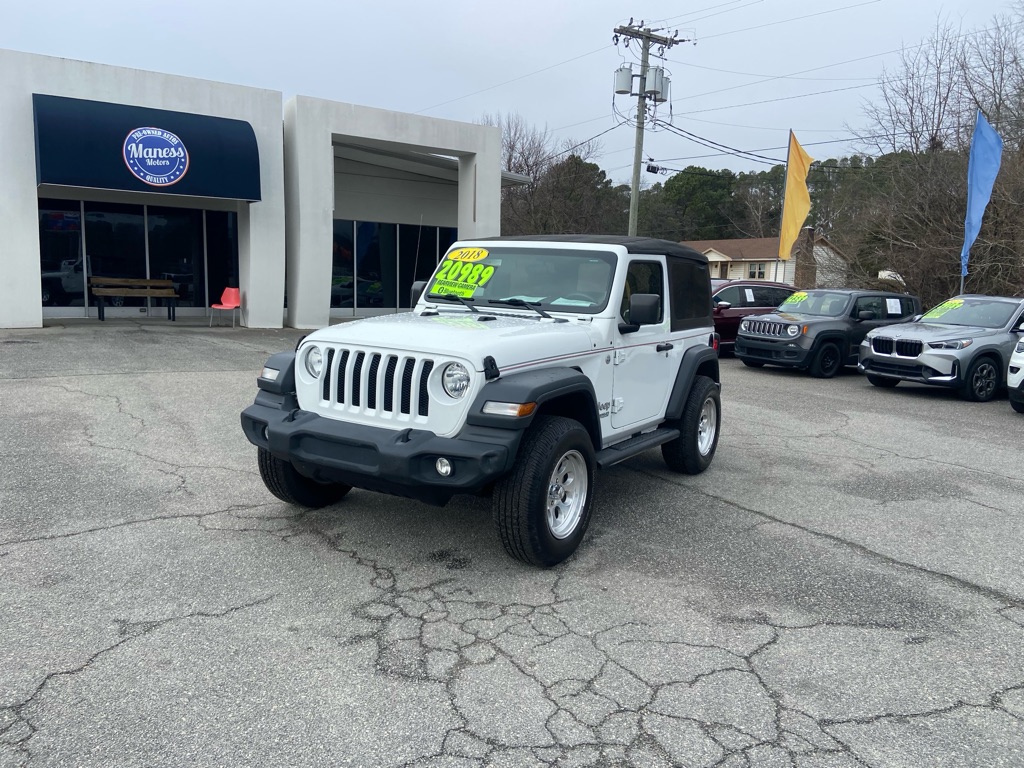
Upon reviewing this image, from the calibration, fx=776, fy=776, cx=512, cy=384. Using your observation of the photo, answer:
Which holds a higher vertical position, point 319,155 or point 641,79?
point 641,79

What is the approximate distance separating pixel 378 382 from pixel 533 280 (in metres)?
1.72

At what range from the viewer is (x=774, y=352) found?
13.8 metres

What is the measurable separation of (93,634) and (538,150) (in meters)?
48.0

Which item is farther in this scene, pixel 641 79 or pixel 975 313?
pixel 641 79

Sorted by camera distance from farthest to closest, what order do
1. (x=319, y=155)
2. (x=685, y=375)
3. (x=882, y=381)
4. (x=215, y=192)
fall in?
1. (x=319, y=155)
2. (x=215, y=192)
3. (x=882, y=381)
4. (x=685, y=375)

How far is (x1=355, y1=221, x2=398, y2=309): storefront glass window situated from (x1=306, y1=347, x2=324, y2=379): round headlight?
16.4 meters

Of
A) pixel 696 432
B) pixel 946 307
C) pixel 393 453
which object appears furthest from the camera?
pixel 946 307

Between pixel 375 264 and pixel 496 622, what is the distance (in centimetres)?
1808

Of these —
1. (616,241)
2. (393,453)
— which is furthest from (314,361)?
(616,241)

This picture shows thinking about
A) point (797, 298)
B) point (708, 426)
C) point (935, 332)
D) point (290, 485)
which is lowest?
point (290, 485)

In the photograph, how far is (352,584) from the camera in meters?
4.20

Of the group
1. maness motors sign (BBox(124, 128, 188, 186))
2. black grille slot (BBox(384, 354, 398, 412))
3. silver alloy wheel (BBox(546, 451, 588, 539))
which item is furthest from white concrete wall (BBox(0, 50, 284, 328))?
silver alloy wheel (BBox(546, 451, 588, 539))

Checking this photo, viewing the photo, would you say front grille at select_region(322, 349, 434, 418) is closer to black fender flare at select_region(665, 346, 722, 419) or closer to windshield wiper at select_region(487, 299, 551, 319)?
windshield wiper at select_region(487, 299, 551, 319)

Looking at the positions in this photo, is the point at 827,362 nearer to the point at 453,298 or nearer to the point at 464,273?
the point at 464,273
